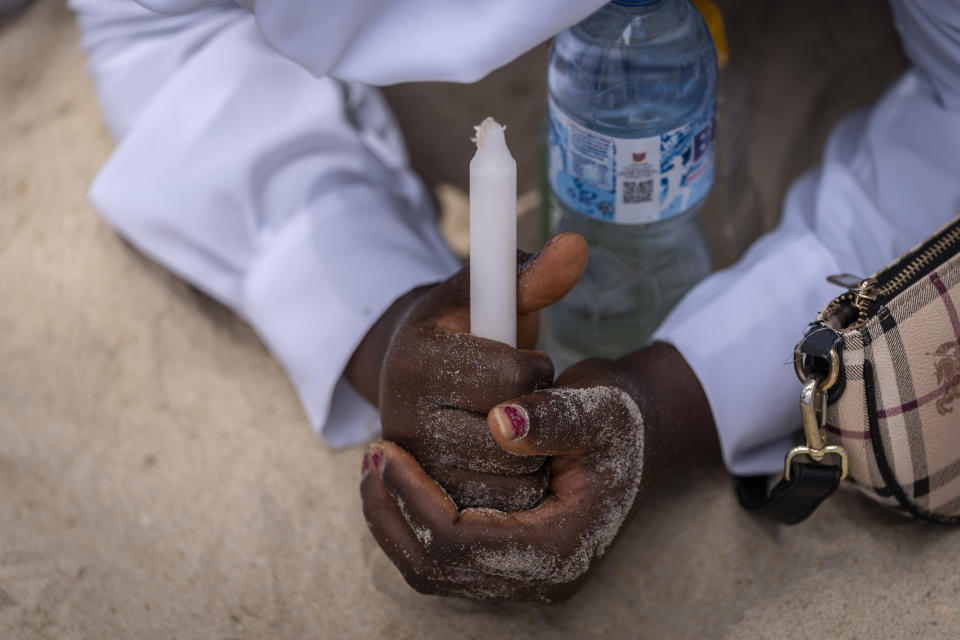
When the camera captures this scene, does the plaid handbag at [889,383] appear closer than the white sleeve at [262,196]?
Yes

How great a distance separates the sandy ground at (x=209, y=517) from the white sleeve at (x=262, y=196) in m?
0.08

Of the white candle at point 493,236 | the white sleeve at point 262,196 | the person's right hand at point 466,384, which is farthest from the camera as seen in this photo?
the white sleeve at point 262,196

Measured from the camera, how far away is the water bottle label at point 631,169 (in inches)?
35.5

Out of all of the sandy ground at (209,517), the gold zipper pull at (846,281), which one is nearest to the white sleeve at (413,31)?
the gold zipper pull at (846,281)

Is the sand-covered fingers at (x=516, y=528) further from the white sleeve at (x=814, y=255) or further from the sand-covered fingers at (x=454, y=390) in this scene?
the white sleeve at (x=814, y=255)

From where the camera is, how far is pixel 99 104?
1225 millimetres

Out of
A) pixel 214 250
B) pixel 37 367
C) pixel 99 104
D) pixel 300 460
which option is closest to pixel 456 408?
pixel 300 460

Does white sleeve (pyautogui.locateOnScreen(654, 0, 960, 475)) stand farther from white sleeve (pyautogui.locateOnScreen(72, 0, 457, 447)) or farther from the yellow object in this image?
white sleeve (pyautogui.locateOnScreen(72, 0, 457, 447))

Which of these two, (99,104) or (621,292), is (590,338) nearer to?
(621,292)

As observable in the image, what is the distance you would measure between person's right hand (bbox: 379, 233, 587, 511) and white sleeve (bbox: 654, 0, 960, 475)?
0.79 feet

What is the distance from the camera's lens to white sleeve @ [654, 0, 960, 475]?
36.7 inches

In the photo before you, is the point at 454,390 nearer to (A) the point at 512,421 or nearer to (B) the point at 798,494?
(A) the point at 512,421

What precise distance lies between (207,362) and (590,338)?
0.49 meters

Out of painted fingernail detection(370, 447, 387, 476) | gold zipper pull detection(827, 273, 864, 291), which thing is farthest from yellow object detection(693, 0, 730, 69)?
painted fingernail detection(370, 447, 387, 476)
